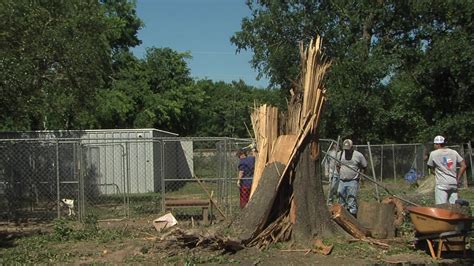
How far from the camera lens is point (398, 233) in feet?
35.1

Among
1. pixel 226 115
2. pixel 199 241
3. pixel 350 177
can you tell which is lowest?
pixel 199 241

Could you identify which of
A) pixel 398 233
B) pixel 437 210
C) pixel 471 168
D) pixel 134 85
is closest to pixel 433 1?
pixel 471 168

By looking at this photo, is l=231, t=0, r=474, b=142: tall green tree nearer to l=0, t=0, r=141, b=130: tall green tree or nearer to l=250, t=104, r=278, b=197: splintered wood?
l=0, t=0, r=141, b=130: tall green tree

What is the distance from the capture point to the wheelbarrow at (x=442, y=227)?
836cm

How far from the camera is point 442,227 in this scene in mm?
8414

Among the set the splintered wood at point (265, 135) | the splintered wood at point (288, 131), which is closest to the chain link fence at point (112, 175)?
the splintered wood at point (265, 135)

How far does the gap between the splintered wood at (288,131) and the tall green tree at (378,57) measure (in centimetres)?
1569

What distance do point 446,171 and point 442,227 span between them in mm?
1708

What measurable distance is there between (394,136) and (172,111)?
1727 centimetres

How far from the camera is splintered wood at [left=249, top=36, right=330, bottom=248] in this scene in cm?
978

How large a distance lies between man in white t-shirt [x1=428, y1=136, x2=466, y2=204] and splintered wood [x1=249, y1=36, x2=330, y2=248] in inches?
80.9

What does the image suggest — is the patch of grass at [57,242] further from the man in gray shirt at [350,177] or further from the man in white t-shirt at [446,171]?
the man in white t-shirt at [446,171]

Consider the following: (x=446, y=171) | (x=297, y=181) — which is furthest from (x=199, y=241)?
(x=446, y=171)

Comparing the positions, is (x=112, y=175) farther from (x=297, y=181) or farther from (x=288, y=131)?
(x=297, y=181)
